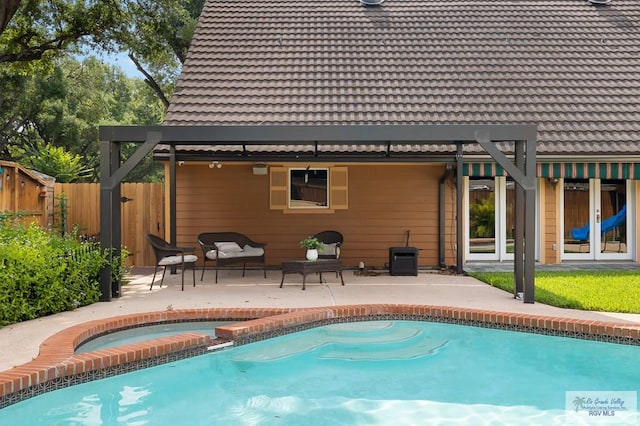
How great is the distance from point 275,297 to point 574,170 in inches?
316

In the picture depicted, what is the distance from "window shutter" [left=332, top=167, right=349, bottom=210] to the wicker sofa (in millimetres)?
2233

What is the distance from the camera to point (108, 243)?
9086mm

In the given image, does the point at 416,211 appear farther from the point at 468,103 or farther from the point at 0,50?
the point at 0,50

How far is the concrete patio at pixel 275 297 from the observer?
689 cm

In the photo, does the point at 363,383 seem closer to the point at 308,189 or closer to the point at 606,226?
the point at 308,189

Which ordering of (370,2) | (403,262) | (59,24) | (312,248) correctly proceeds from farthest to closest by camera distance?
1. (370,2)
2. (59,24)
3. (403,262)
4. (312,248)

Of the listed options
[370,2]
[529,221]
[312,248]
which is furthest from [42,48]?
[529,221]

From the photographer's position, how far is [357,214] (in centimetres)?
1350

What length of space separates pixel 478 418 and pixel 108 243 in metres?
6.53

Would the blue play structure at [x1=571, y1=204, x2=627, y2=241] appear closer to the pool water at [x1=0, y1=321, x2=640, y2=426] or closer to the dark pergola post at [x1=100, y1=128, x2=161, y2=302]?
the pool water at [x1=0, y1=321, x2=640, y2=426]

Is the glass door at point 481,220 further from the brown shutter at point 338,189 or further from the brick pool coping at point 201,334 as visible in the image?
the brick pool coping at point 201,334

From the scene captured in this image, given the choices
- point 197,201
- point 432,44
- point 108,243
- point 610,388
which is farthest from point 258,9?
point 610,388

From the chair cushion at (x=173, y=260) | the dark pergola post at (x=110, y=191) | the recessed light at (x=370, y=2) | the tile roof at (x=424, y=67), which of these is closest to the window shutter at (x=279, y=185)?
the tile roof at (x=424, y=67)

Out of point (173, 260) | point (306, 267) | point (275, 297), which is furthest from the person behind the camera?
point (173, 260)
